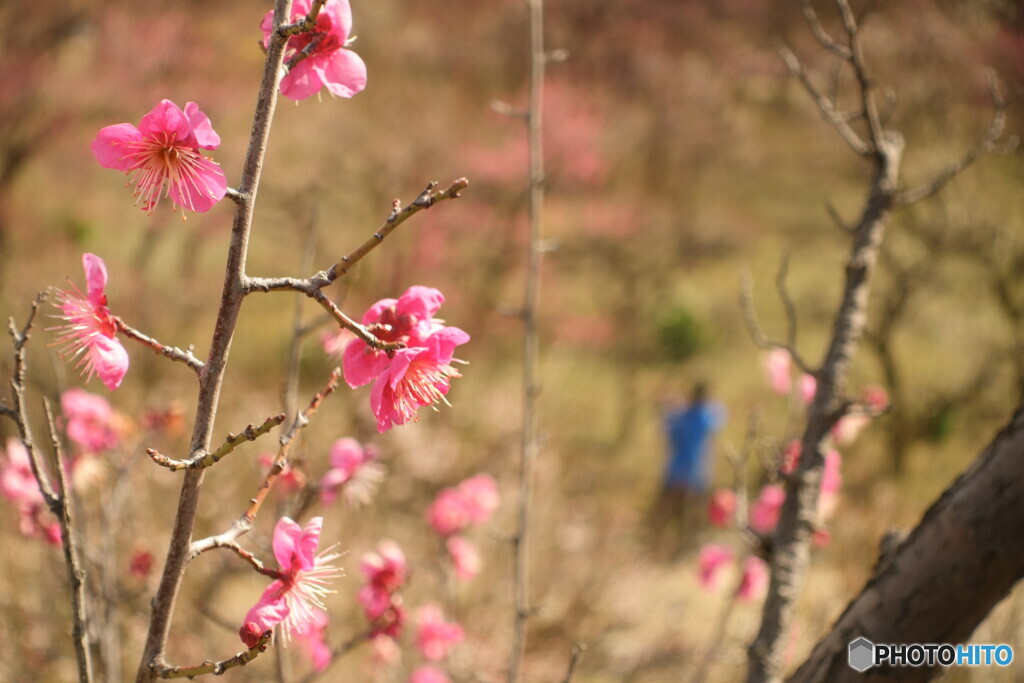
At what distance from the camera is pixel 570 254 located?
7.02 m

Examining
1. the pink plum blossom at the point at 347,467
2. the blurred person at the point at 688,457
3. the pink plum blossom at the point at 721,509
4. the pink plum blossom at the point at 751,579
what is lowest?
the blurred person at the point at 688,457

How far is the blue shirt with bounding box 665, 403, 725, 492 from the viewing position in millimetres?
4977

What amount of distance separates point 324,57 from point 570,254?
20.9ft

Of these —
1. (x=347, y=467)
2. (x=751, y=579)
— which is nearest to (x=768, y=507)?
(x=751, y=579)

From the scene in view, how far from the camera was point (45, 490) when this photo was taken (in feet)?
2.21

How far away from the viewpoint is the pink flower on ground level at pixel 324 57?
69 cm

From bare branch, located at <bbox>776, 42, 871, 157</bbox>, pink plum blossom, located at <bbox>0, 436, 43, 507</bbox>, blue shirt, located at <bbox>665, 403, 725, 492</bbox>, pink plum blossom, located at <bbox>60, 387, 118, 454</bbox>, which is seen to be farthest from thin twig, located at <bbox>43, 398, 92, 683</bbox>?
blue shirt, located at <bbox>665, 403, 725, 492</bbox>

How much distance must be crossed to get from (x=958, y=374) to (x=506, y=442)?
380 centimetres

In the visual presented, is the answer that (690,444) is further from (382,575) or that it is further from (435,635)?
(382,575)

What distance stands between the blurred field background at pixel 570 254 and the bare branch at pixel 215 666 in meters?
2.19

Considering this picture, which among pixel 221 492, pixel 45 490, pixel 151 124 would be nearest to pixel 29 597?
pixel 221 492

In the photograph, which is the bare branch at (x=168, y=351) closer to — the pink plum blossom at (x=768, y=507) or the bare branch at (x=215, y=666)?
the bare branch at (x=215, y=666)

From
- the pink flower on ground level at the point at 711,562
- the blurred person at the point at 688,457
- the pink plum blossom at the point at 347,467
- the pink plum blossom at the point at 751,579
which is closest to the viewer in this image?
the pink plum blossom at the point at 347,467

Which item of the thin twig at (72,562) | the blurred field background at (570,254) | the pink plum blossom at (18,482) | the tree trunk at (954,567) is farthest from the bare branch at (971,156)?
the blurred field background at (570,254)
